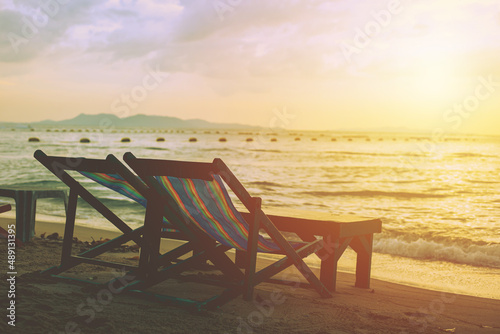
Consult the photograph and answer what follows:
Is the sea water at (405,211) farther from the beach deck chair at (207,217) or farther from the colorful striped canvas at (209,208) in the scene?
the colorful striped canvas at (209,208)

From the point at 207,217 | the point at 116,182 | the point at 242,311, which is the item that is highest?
the point at 116,182

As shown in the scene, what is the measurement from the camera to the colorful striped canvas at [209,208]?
3.36 m

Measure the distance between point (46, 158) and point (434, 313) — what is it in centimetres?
328

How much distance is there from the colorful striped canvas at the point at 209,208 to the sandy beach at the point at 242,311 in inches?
21.1

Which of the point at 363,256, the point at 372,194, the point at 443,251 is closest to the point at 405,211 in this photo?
the point at 372,194

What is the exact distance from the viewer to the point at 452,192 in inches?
674

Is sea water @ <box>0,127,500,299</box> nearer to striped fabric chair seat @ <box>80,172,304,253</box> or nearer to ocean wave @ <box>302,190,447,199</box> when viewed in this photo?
ocean wave @ <box>302,190,447,199</box>

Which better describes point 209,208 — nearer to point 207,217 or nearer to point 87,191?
point 207,217

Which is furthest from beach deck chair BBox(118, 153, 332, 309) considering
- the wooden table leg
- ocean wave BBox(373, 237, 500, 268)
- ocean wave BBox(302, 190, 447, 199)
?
ocean wave BBox(302, 190, 447, 199)

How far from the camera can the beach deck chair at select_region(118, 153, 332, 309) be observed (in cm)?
330

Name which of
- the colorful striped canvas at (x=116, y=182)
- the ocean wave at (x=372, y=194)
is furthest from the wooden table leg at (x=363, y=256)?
the ocean wave at (x=372, y=194)

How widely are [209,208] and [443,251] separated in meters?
5.22

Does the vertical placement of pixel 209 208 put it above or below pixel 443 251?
above

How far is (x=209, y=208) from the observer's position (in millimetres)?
3453
